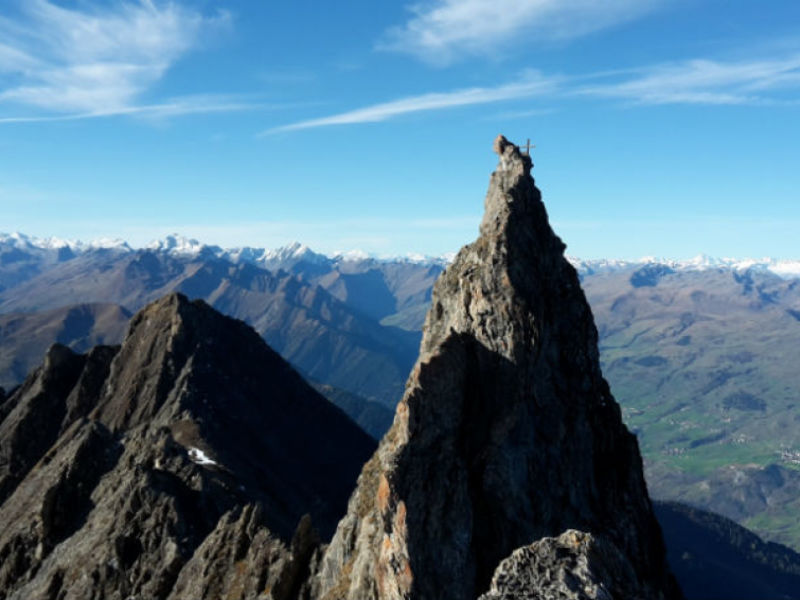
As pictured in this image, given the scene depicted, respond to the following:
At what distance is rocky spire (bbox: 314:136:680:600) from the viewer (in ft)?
120

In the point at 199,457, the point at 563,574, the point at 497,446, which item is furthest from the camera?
the point at 199,457

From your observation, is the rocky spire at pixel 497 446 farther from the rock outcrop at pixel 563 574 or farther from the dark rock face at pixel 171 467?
the rock outcrop at pixel 563 574

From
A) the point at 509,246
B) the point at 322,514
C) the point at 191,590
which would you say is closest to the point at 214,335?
the point at 322,514

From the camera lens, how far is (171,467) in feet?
295

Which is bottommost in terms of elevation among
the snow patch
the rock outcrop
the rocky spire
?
the snow patch

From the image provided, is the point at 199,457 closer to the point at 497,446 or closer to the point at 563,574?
the point at 497,446

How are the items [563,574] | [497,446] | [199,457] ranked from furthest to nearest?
[199,457] → [497,446] → [563,574]

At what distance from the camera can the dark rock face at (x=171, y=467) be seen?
63406 millimetres

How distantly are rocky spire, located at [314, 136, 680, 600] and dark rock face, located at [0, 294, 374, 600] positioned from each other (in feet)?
52.2

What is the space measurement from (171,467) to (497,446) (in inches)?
2417

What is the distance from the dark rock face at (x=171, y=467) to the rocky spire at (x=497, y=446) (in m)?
15.9

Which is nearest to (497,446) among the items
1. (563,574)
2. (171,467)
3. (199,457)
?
(563,574)

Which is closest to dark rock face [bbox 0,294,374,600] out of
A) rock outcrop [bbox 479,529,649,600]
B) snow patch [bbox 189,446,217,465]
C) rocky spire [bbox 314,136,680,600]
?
snow patch [bbox 189,446,217,465]

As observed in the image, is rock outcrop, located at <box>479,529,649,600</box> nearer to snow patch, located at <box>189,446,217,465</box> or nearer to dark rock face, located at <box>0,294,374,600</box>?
dark rock face, located at <box>0,294,374,600</box>
